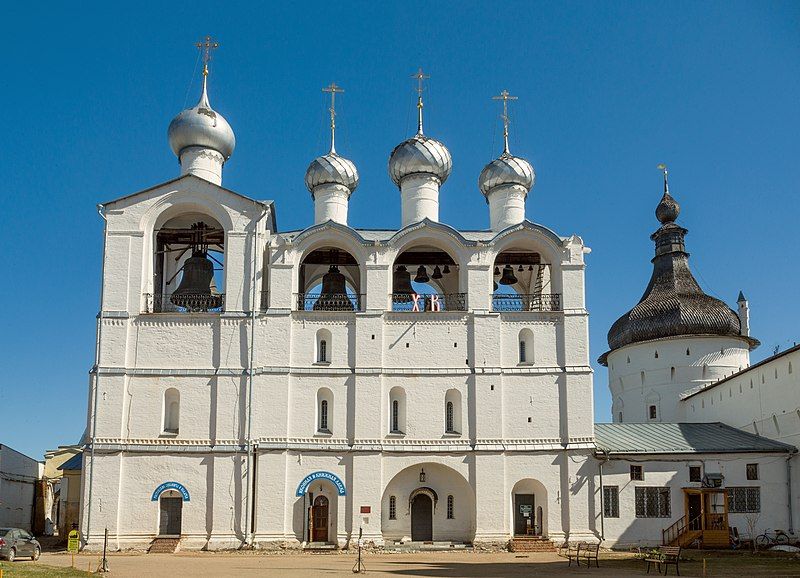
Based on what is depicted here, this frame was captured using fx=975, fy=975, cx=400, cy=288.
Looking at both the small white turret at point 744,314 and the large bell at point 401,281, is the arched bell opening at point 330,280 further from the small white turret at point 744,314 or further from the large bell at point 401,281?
the small white turret at point 744,314

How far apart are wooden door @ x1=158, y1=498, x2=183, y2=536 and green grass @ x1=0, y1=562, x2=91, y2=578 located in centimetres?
716

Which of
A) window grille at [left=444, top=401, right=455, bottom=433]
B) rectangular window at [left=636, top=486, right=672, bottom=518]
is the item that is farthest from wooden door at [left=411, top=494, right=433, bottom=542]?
rectangular window at [left=636, top=486, right=672, bottom=518]

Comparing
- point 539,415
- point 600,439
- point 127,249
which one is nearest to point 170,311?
point 127,249

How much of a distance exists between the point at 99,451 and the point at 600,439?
1647 centimetres

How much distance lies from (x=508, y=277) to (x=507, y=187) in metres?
3.35

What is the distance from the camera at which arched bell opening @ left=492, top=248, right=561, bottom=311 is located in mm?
33250

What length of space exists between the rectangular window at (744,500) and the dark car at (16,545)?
2135 cm

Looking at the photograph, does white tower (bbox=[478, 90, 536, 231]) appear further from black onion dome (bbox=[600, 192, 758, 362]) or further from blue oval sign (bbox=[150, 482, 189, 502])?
blue oval sign (bbox=[150, 482, 189, 502])

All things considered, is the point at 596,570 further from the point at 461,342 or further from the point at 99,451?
the point at 99,451

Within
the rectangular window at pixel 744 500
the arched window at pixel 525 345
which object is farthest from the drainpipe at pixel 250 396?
the rectangular window at pixel 744 500

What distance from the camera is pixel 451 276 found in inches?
1443

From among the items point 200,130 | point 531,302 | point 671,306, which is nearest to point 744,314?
point 671,306

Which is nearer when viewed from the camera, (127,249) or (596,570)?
(596,570)

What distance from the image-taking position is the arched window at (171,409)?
31656mm
